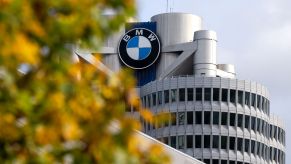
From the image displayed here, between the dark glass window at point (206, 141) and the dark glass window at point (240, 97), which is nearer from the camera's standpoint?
the dark glass window at point (206, 141)

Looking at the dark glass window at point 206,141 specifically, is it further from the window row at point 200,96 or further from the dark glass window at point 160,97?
the dark glass window at point 160,97

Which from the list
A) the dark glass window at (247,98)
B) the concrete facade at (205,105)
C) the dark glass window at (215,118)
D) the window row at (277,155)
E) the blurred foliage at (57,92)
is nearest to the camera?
the blurred foliage at (57,92)

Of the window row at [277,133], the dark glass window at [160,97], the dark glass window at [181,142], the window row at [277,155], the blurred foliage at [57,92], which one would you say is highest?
the dark glass window at [160,97]

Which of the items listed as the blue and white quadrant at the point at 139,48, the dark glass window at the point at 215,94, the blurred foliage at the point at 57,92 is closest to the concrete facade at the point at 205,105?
the dark glass window at the point at 215,94

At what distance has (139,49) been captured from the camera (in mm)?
166500

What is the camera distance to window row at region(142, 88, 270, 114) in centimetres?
16038

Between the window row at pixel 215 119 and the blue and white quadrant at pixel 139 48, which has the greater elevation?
the blue and white quadrant at pixel 139 48

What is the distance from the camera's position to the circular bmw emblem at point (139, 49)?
165875 millimetres

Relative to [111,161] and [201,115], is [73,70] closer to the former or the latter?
[111,161]

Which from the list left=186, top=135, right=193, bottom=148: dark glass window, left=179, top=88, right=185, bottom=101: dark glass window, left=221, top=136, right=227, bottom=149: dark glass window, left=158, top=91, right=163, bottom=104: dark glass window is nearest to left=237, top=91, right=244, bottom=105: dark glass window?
left=221, top=136, right=227, bottom=149: dark glass window

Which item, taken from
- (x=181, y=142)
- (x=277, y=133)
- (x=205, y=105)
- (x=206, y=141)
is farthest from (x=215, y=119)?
(x=277, y=133)

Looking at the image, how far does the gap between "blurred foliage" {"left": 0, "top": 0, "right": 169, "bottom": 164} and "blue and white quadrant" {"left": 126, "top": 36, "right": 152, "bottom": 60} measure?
15523 centimetres

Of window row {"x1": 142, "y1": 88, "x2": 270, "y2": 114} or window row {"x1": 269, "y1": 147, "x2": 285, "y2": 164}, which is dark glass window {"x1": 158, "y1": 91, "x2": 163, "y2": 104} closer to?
window row {"x1": 142, "y1": 88, "x2": 270, "y2": 114}

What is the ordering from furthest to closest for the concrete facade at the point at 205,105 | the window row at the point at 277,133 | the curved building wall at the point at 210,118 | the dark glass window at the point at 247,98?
the window row at the point at 277,133, the dark glass window at the point at 247,98, the concrete facade at the point at 205,105, the curved building wall at the point at 210,118
